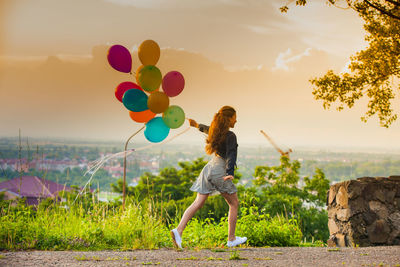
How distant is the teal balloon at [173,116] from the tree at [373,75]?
304 centimetres

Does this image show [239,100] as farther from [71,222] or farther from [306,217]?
[71,222]

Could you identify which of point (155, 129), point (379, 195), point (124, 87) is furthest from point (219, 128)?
point (379, 195)

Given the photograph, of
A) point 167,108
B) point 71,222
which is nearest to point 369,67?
point 167,108

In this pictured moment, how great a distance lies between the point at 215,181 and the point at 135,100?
1.42 meters

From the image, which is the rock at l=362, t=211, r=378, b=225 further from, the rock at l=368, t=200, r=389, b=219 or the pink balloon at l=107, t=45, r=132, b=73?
the pink balloon at l=107, t=45, r=132, b=73

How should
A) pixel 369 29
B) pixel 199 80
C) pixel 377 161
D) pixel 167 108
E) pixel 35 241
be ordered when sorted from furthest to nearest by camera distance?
pixel 199 80, pixel 377 161, pixel 369 29, pixel 167 108, pixel 35 241

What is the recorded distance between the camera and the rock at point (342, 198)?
16.5ft

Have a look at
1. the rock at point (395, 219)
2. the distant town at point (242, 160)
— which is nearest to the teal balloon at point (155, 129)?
the rock at point (395, 219)

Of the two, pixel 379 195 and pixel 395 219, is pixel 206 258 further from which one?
pixel 395 219

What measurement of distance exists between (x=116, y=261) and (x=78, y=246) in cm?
105

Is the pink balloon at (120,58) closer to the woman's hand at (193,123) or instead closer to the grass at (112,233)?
the woman's hand at (193,123)

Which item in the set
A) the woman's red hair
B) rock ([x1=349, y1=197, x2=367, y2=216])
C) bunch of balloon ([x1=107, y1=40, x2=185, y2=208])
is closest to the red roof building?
bunch of balloon ([x1=107, y1=40, x2=185, y2=208])

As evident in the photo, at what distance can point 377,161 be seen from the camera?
1220 cm

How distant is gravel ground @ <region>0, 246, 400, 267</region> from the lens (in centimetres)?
347
